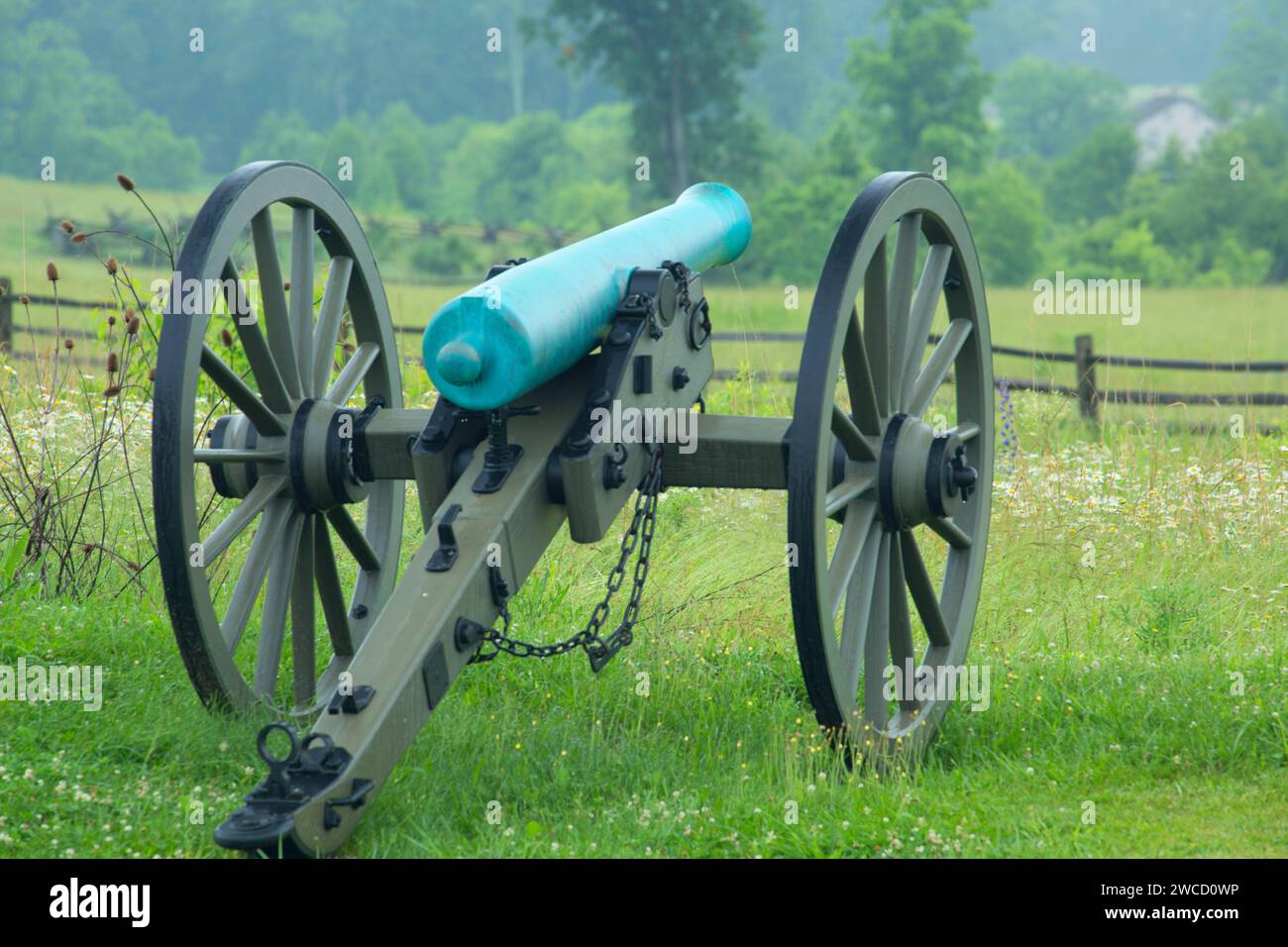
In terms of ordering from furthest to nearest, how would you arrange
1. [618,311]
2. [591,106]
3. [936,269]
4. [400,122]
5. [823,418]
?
[591,106] → [400,122] → [936,269] → [618,311] → [823,418]

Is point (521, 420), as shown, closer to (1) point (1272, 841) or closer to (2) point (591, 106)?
(1) point (1272, 841)

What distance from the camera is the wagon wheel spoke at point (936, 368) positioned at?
14.8 ft

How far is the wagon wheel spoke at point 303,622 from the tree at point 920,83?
42006mm

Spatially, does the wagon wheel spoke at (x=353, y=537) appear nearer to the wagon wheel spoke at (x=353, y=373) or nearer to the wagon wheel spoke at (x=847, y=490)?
the wagon wheel spoke at (x=353, y=373)

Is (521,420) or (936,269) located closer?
(521,420)

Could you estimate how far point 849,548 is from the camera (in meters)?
4.14

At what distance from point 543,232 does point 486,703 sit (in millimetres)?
39457

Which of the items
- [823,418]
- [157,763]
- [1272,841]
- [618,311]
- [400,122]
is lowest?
[1272,841]

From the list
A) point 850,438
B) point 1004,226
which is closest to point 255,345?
point 850,438

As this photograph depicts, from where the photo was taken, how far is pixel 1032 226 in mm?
43188

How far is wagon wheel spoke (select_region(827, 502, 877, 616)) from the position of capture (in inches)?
158

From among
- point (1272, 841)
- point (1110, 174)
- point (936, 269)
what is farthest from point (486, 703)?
point (1110, 174)

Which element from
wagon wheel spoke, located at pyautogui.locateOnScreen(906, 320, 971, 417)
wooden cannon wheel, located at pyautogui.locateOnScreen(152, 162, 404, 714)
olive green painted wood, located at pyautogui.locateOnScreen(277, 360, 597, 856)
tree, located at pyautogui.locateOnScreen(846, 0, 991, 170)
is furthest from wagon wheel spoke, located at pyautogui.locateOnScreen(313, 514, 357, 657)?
tree, located at pyautogui.locateOnScreen(846, 0, 991, 170)

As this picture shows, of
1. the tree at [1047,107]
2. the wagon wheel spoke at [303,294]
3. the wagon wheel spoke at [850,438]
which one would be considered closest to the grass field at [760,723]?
the wagon wheel spoke at [850,438]
